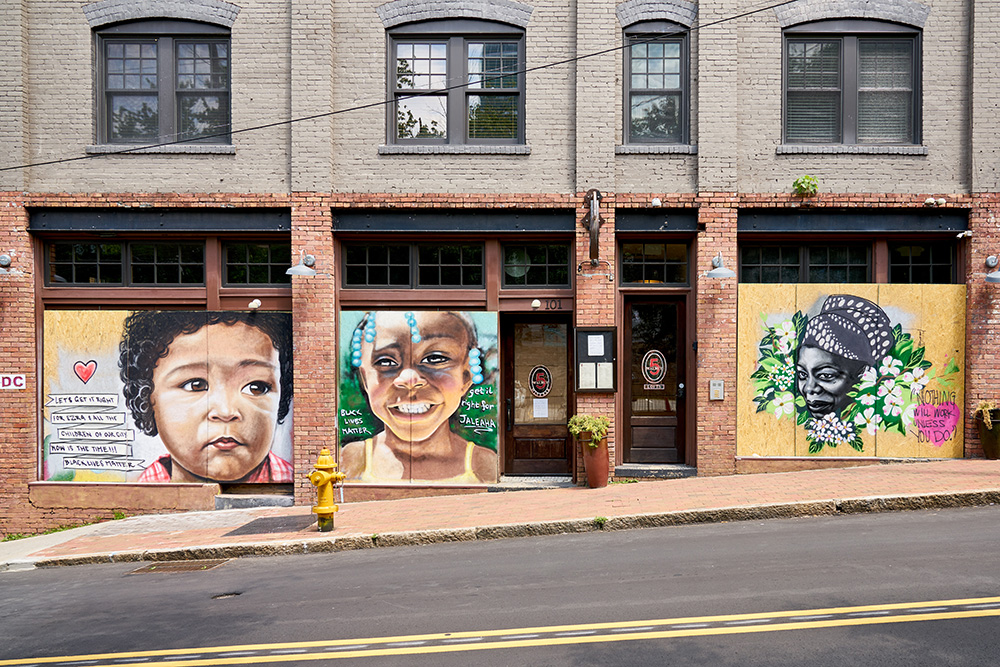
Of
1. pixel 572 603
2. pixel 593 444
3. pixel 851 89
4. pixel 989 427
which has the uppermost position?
pixel 851 89

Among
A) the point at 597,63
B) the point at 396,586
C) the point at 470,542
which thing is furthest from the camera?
the point at 597,63

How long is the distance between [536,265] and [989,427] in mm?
A: 7025

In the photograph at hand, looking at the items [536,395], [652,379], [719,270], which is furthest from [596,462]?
[719,270]

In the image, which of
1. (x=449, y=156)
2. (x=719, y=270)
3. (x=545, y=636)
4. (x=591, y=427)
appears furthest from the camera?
(x=449, y=156)

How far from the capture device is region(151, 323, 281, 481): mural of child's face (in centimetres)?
1142

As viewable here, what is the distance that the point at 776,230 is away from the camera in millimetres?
11234

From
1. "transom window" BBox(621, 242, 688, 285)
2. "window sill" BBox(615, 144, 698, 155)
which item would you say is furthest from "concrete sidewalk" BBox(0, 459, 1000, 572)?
"window sill" BBox(615, 144, 698, 155)

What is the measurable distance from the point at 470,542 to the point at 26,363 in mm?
7597

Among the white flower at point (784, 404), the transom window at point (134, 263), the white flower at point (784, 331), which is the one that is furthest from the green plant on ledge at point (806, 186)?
the transom window at point (134, 263)

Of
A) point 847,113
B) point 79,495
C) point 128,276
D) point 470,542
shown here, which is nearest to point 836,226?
point 847,113

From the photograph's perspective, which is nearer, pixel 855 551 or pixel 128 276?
pixel 855 551

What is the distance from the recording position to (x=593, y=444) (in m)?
10.7

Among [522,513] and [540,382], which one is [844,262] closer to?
[540,382]

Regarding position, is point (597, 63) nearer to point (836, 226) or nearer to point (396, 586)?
point (836, 226)
